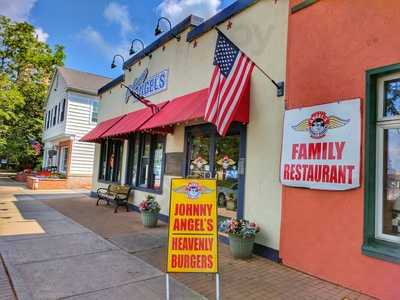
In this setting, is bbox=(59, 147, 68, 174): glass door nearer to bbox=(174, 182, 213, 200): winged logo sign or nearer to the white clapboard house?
the white clapboard house

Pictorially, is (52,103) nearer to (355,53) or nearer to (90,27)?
(90,27)

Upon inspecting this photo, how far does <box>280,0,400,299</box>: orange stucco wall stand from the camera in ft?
13.8

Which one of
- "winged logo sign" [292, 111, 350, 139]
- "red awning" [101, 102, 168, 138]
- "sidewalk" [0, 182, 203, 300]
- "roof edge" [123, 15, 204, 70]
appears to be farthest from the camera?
"red awning" [101, 102, 168, 138]

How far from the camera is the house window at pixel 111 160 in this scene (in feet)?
43.2

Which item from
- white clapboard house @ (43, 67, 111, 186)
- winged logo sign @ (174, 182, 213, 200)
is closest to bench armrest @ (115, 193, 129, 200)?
winged logo sign @ (174, 182, 213, 200)

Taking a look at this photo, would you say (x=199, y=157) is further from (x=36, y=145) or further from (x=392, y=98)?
(x=36, y=145)

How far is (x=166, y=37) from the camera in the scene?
32.3 feet

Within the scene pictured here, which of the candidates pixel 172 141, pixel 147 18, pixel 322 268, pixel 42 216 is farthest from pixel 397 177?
pixel 147 18

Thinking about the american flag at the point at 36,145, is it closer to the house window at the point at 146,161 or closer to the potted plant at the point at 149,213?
the house window at the point at 146,161

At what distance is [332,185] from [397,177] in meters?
0.83

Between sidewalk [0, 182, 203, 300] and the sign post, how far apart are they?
0.49m

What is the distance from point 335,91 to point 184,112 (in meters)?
3.54

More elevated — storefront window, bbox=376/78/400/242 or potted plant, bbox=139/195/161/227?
storefront window, bbox=376/78/400/242

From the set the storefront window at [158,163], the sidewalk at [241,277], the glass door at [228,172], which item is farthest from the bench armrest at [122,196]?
the glass door at [228,172]
